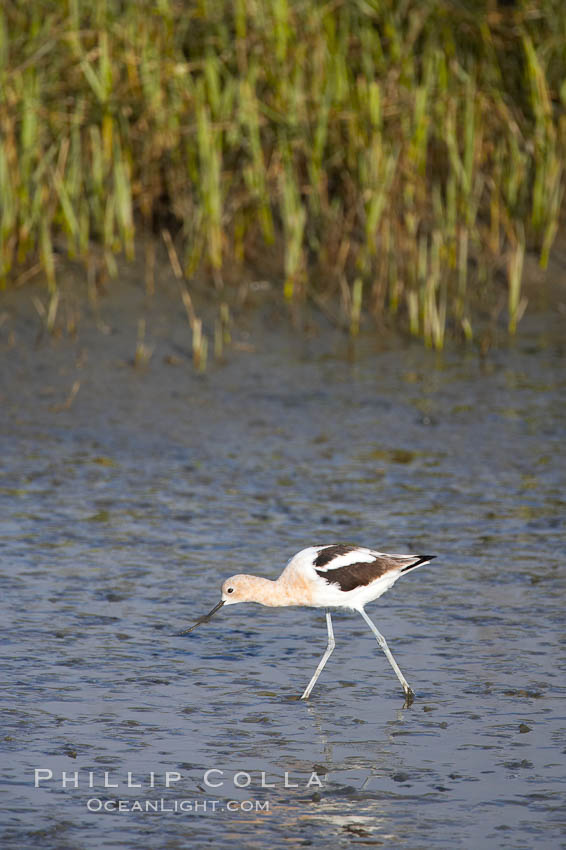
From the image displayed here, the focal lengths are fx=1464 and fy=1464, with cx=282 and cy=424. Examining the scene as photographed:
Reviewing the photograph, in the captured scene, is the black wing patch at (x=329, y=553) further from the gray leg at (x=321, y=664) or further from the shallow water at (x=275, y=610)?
the shallow water at (x=275, y=610)

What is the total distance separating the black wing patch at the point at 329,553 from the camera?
5.30 metres

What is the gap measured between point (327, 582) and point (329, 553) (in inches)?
4.6

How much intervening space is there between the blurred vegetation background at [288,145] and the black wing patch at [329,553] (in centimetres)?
547

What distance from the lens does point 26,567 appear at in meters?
6.66

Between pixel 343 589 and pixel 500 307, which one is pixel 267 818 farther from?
pixel 500 307

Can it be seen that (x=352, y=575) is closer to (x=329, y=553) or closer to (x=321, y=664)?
(x=329, y=553)

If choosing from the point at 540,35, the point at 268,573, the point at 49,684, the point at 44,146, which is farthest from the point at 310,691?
the point at 540,35

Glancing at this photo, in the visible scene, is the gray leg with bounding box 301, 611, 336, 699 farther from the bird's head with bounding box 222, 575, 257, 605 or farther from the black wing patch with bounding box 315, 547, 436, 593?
the bird's head with bounding box 222, 575, 257, 605

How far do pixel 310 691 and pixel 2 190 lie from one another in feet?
20.9

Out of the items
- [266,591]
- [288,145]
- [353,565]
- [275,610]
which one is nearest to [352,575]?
[353,565]

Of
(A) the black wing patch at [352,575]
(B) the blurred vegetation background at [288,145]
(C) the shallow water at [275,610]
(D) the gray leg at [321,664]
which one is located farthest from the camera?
(B) the blurred vegetation background at [288,145]

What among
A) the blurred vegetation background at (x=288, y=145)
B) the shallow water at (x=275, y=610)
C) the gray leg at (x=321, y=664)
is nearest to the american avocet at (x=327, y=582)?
the gray leg at (x=321, y=664)

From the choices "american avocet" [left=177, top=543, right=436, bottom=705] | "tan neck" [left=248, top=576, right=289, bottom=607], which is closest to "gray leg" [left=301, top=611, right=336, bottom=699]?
"american avocet" [left=177, top=543, right=436, bottom=705]

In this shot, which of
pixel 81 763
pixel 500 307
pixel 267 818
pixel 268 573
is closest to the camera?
pixel 267 818
